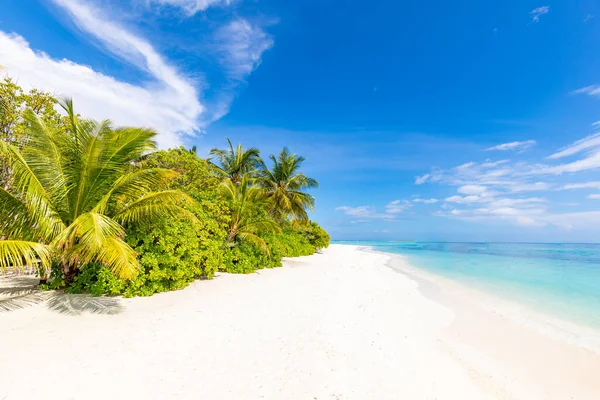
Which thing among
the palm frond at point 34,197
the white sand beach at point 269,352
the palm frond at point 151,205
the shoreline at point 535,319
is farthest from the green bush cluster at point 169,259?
the shoreline at point 535,319

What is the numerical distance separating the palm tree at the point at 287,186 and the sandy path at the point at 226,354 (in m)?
13.7

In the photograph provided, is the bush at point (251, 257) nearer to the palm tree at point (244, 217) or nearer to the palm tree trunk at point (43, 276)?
the palm tree at point (244, 217)

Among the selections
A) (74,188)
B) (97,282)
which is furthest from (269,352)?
(74,188)

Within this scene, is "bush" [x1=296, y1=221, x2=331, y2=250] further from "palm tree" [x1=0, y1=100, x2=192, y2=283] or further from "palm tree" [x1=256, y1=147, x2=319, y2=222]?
"palm tree" [x1=0, y1=100, x2=192, y2=283]

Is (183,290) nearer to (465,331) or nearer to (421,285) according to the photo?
(465,331)

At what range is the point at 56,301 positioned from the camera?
217 inches

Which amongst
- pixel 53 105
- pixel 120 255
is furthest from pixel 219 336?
pixel 53 105

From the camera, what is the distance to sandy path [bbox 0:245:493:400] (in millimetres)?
3031

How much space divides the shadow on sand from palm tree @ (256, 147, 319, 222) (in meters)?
14.3

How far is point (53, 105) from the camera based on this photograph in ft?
32.6

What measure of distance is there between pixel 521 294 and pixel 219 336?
38.8 ft

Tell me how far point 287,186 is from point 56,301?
16.2 m

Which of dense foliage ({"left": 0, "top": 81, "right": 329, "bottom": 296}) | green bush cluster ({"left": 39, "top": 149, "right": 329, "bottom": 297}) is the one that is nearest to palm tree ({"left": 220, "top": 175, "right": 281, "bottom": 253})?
green bush cluster ({"left": 39, "top": 149, "right": 329, "bottom": 297})

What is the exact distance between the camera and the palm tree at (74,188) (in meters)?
5.45
